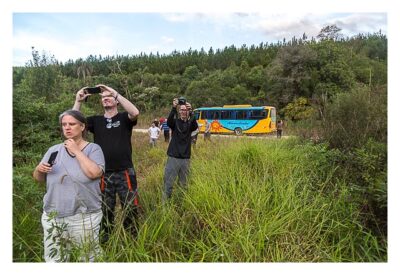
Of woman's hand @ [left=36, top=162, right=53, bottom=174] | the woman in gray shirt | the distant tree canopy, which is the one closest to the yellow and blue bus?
the distant tree canopy

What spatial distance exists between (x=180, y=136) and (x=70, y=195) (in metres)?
1.99

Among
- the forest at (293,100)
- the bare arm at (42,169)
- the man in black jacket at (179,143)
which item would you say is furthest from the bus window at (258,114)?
the bare arm at (42,169)

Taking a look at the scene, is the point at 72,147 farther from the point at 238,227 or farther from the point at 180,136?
the point at 180,136

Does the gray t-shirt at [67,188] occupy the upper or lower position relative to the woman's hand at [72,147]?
lower

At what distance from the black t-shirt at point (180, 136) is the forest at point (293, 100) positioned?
1269 millimetres

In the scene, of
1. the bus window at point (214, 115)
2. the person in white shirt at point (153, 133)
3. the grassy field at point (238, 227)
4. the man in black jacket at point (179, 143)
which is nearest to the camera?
the grassy field at point (238, 227)

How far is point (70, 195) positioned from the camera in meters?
1.91

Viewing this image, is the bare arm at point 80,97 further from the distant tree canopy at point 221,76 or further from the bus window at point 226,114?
the bus window at point 226,114

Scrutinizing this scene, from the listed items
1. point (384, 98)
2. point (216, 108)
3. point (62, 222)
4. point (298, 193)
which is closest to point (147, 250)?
point (62, 222)

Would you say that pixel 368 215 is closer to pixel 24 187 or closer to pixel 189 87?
pixel 24 187

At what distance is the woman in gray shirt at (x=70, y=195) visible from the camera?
6.17ft

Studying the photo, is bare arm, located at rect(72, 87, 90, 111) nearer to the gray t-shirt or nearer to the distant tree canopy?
the gray t-shirt

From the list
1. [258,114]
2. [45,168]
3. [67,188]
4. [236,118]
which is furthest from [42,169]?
[236,118]

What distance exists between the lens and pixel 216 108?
16750 mm
